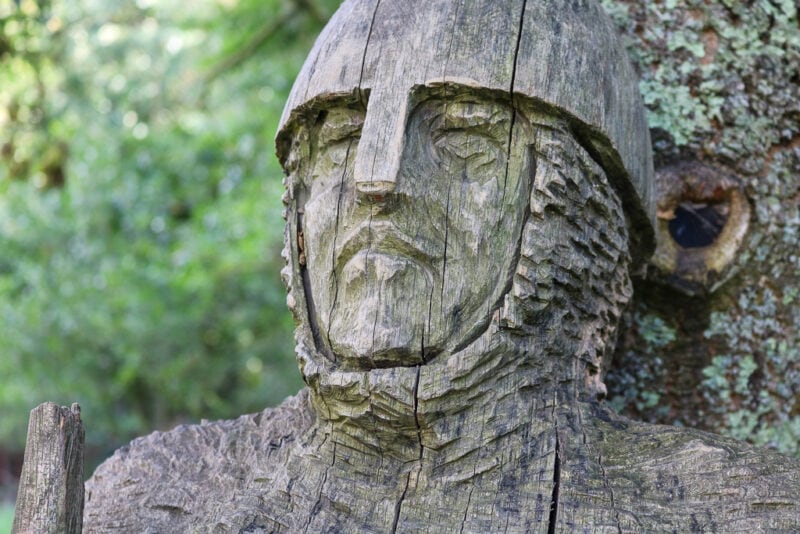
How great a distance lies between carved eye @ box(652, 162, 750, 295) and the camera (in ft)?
10.6

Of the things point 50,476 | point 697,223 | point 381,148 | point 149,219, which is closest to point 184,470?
point 50,476

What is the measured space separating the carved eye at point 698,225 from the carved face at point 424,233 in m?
0.95

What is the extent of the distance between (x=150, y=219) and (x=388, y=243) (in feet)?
26.7

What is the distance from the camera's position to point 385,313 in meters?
2.35

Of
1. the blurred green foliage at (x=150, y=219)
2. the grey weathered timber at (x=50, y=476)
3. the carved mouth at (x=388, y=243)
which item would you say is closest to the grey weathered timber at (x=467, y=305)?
the carved mouth at (x=388, y=243)

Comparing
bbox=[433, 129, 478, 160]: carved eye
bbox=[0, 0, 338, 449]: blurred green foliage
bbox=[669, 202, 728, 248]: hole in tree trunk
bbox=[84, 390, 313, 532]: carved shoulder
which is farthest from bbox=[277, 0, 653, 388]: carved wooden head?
bbox=[0, 0, 338, 449]: blurred green foliage

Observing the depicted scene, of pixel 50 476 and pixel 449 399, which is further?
pixel 449 399

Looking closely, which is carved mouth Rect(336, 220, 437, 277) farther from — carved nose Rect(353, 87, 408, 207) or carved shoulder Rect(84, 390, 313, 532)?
carved shoulder Rect(84, 390, 313, 532)

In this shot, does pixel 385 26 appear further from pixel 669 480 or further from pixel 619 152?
pixel 669 480

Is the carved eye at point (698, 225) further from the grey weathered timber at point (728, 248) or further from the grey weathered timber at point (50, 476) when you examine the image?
the grey weathered timber at point (50, 476)

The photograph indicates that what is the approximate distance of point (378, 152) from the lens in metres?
2.36

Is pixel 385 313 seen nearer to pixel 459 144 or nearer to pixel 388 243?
pixel 388 243

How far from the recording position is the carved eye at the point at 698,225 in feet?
10.6

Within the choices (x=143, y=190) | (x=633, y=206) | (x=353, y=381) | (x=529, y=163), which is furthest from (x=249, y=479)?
(x=143, y=190)
